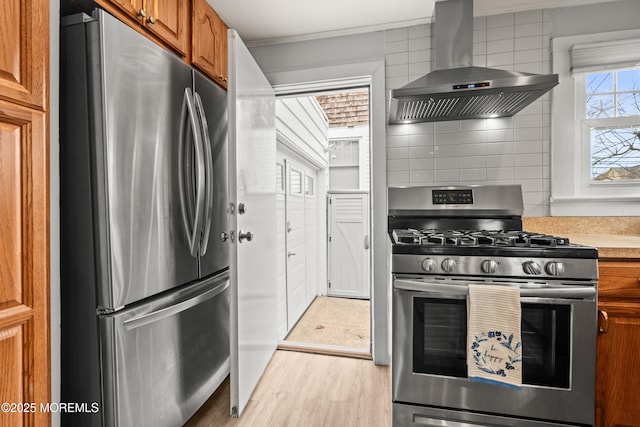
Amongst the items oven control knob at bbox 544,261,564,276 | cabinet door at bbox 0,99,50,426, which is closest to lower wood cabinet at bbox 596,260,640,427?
oven control knob at bbox 544,261,564,276

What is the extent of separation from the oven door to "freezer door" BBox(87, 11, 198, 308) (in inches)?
41.1

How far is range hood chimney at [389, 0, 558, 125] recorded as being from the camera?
5.10 feet

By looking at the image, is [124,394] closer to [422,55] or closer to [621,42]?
[422,55]

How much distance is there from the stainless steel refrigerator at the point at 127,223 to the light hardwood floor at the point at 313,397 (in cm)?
29

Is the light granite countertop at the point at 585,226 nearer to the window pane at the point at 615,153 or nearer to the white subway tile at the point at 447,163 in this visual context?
the window pane at the point at 615,153

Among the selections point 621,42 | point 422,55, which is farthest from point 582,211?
point 422,55

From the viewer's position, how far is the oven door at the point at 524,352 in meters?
1.25

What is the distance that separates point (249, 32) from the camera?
226 cm

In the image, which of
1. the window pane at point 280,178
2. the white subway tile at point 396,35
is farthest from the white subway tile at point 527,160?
the window pane at point 280,178

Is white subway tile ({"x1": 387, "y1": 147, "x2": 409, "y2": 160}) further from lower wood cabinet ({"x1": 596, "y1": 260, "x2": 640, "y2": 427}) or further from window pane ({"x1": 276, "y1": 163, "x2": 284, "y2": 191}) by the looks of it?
lower wood cabinet ({"x1": 596, "y1": 260, "x2": 640, "y2": 427})

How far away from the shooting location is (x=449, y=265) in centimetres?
131

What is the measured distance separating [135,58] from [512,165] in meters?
2.16

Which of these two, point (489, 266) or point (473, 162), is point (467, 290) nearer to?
point (489, 266)

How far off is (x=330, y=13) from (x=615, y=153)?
79.1 inches
